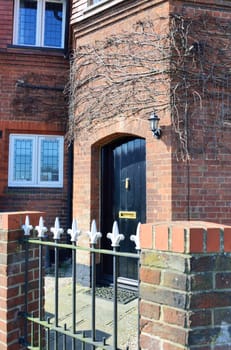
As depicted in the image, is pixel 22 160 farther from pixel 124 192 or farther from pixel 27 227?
pixel 27 227

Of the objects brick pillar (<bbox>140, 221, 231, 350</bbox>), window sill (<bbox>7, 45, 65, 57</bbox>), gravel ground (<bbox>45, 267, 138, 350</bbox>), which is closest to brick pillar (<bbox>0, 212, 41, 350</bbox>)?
brick pillar (<bbox>140, 221, 231, 350</bbox>)

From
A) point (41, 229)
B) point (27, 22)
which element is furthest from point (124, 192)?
point (27, 22)

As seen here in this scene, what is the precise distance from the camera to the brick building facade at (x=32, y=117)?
8.49m

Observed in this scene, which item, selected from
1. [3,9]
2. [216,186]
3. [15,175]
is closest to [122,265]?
[216,186]

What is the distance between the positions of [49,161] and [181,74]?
13.6 feet

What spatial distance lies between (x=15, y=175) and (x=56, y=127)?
1.41 m

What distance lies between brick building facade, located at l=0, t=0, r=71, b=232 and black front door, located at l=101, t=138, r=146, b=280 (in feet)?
6.49

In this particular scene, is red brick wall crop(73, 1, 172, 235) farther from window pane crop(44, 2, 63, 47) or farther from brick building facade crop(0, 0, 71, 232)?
window pane crop(44, 2, 63, 47)

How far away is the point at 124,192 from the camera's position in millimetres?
6605

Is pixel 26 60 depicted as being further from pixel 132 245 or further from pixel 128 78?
pixel 132 245

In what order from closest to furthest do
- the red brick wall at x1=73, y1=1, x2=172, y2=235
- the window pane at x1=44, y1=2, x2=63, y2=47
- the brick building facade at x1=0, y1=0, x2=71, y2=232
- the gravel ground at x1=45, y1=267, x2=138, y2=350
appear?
the gravel ground at x1=45, y1=267, x2=138, y2=350
the red brick wall at x1=73, y1=1, x2=172, y2=235
the brick building facade at x1=0, y1=0, x2=71, y2=232
the window pane at x1=44, y1=2, x2=63, y2=47

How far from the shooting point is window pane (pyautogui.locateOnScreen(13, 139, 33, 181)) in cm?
863

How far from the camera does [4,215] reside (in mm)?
2980

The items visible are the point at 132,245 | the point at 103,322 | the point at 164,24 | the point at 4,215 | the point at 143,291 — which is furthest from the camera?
the point at 132,245
